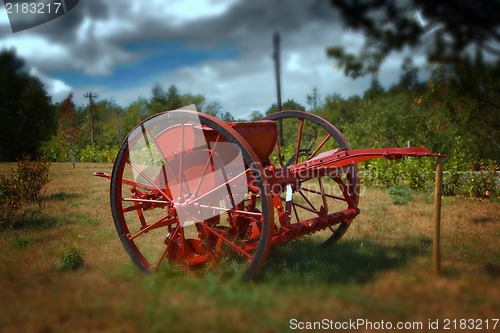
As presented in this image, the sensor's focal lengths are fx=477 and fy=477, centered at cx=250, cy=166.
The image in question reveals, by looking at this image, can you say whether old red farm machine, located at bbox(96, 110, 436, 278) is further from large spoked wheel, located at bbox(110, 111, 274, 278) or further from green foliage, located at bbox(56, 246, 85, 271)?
green foliage, located at bbox(56, 246, 85, 271)

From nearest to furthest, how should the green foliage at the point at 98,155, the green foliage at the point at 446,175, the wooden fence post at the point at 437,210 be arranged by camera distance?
the wooden fence post at the point at 437,210 → the green foliage at the point at 446,175 → the green foliage at the point at 98,155

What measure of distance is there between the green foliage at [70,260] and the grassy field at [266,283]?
0.06m

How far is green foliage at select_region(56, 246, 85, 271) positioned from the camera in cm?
453

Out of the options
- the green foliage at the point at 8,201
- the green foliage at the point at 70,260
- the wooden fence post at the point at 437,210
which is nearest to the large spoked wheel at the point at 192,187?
the green foliage at the point at 70,260

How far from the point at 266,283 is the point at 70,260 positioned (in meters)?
2.03

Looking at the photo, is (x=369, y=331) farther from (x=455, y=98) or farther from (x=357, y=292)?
(x=455, y=98)

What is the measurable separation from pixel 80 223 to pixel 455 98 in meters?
4.89

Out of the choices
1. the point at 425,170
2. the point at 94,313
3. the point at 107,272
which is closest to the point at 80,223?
the point at 107,272
